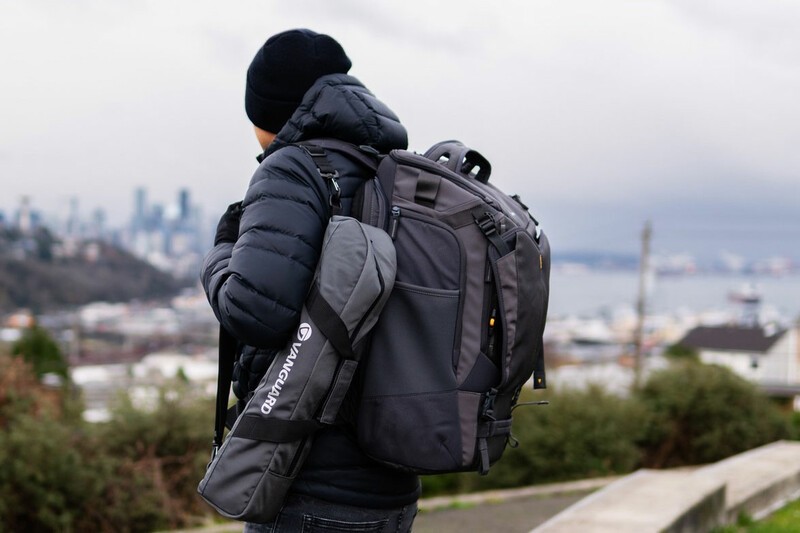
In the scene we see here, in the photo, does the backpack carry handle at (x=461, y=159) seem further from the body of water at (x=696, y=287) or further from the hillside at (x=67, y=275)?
the body of water at (x=696, y=287)

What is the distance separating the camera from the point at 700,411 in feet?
38.5

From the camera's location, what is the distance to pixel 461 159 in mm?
1989

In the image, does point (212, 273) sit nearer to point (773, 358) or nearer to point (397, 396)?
point (397, 396)

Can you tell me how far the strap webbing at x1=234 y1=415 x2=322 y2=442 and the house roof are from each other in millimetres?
51287

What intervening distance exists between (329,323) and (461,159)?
511mm

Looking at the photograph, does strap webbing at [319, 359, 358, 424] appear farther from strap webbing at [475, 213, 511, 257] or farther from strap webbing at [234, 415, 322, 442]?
strap webbing at [475, 213, 511, 257]

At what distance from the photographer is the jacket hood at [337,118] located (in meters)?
1.91

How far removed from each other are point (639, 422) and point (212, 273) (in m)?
10.1

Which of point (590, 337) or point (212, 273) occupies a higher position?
point (212, 273)

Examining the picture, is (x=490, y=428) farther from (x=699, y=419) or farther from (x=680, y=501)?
(x=699, y=419)

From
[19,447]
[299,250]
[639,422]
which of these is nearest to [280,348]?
[299,250]

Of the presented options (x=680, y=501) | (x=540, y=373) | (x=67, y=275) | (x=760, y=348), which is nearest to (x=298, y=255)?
(x=540, y=373)

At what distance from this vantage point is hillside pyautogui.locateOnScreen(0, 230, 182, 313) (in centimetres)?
8288

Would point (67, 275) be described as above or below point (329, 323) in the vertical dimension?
below
